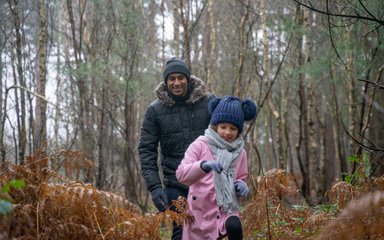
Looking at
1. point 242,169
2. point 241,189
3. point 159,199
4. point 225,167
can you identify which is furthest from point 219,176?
point 159,199

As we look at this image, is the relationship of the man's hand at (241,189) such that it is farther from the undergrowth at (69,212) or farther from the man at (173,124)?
the man at (173,124)

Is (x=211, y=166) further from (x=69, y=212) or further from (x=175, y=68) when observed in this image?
(x=175, y=68)

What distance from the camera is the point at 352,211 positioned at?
2463 mm

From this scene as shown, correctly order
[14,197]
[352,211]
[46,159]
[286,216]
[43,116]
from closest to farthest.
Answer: [352,211]
[14,197]
[46,159]
[286,216]
[43,116]

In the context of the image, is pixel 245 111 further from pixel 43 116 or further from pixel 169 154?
pixel 43 116

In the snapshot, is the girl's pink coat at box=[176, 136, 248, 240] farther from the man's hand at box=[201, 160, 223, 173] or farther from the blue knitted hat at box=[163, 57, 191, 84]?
the blue knitted hat at box=[163, 57, 191, 84]

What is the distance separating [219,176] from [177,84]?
4.33 ft

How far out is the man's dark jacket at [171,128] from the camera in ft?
15.4

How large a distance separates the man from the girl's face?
0.77 meters

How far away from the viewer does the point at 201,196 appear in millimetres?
3881

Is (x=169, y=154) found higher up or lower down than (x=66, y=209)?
higher up

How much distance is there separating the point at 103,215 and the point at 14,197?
0.72 metres

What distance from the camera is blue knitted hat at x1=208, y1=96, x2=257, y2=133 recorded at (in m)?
3.88

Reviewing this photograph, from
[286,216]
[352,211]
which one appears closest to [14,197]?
[352,211]
